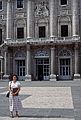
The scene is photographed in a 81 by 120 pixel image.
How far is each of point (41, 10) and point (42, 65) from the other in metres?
10.0

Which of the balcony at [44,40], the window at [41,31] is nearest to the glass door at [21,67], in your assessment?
the balcony at [44,40]

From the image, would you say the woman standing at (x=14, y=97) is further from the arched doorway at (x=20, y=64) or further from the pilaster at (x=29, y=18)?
the arched doorway at (x=20, y=64)

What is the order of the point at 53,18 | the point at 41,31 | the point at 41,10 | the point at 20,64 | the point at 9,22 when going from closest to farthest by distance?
1. the point at 53,18
2. the point at 41,31
3. the point at 20,64
4. the point at 41,10
5. the point at 9,22

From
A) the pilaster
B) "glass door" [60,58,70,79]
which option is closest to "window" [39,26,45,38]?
the pilaster

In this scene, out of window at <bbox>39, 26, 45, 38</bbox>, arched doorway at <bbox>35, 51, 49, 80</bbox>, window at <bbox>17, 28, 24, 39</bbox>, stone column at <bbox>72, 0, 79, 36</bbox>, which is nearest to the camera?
stone column at <bbox>72, 0, 79, 36</bbox>

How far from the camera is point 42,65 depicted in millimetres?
55844

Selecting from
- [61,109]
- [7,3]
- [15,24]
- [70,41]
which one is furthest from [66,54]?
[61,109]

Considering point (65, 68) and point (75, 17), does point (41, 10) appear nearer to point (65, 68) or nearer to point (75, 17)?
point (75, 17)

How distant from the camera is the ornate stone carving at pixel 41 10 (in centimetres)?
5689

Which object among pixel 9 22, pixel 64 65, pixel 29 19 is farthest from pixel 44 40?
pixel 9 22

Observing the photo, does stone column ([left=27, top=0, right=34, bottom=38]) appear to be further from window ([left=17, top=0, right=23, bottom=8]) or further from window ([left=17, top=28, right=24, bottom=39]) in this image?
window ([left=17, top=0, right=23, bottom=8])

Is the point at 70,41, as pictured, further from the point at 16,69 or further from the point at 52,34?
the point at 16,69

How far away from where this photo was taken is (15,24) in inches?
2276

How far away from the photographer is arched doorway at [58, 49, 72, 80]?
54.7 m
